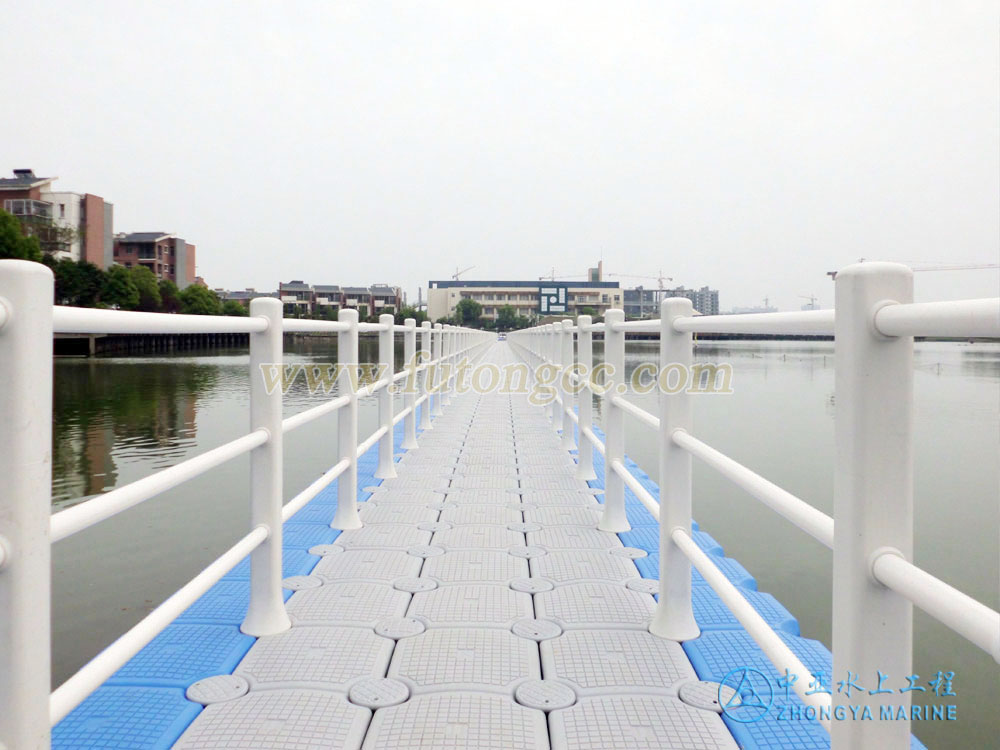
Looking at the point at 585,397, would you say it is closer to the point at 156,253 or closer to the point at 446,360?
the point at 446,360

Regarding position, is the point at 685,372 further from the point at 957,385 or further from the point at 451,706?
the point at 957,385

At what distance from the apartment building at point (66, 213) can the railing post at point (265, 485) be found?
54.1 m

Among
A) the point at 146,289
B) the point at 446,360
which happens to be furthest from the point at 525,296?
the point at 446,360

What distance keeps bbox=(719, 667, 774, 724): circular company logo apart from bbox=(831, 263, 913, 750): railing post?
75 cm

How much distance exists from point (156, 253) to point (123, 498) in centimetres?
7089

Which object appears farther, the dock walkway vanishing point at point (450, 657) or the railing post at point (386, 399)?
the railing post at point (386, 399)

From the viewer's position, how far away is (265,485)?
227 cm

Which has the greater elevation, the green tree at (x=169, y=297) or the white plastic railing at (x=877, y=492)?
the green tree at (x=169, y=297)

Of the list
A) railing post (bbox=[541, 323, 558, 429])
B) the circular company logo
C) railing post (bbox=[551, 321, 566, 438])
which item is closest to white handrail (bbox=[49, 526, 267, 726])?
the circular company logo

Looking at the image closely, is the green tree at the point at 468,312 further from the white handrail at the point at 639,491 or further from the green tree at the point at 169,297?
the white handrail at the point at 639,491

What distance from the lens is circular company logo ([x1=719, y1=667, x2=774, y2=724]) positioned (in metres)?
1.79

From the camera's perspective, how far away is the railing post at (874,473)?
103 centimetres

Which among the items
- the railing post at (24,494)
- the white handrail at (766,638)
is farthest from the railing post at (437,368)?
the railing post at (24,494)

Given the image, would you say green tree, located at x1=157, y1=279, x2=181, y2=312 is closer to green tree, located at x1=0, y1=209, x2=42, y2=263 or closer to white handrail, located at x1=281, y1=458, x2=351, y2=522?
green tree, located at x1=0, y1=209, x2=42, y2=263
